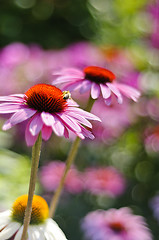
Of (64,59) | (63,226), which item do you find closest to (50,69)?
(64,59)

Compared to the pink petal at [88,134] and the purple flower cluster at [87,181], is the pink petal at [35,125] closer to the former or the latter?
the pink petal at [88,134]

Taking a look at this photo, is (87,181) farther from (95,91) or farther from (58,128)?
(58,128)

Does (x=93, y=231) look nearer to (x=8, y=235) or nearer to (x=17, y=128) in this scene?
(x=8, y=235)

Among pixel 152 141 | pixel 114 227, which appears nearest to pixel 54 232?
pixel 114 227

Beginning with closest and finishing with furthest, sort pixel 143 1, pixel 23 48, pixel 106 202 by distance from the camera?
pixel 106 202
pixel 23 48
pixel 143 1

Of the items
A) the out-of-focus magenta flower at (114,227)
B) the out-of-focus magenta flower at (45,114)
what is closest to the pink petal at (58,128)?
the out-of-focus magenta flower at (45,114)

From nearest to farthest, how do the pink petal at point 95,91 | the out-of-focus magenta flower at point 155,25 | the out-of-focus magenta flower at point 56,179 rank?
the pink petal at point 95,91, the out-of-focus magenta flower at point 56,179, the out-of-focus magenta flower at point 155,25

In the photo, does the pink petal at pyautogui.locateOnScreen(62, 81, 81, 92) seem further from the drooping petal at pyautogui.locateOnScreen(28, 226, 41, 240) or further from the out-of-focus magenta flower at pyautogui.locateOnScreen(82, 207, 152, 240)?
the out-of-focus magenta flower at pyautogui.locateOnScreen(82, 207, 152, 240)
